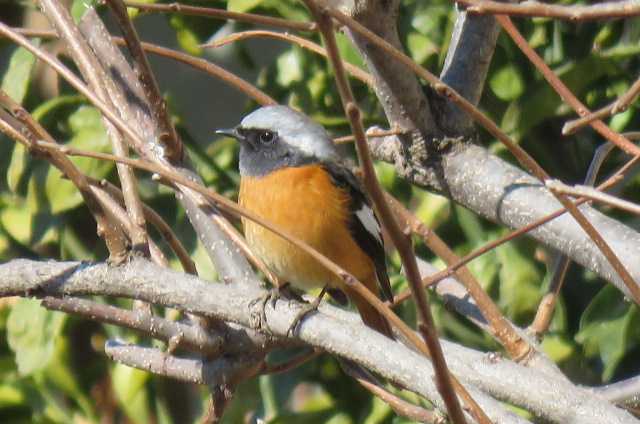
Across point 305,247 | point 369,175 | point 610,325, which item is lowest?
point 369,175

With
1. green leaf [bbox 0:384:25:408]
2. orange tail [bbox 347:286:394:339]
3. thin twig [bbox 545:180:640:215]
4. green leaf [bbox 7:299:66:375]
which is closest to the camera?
thin twig [bbox 545:180:640:215]

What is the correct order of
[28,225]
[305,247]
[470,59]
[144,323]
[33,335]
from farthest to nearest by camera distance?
[28,225]
[33,335]
[470,59]
[144,323]
[305,247]

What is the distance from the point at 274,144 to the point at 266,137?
38 millimetres

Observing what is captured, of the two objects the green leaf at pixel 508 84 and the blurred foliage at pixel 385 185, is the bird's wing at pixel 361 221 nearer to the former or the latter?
the blurred foliage at pixel 385 185

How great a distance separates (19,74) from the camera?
3.97m

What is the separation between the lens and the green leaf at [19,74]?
12.9ft

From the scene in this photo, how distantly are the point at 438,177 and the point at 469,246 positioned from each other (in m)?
1.10

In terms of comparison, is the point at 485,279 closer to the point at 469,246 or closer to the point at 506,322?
the point at 469,246

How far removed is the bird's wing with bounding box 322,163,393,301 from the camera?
3787mm

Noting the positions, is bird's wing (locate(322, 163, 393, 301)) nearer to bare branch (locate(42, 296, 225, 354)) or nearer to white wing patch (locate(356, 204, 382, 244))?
white wing patch (locate(356, 204, 382, 244))

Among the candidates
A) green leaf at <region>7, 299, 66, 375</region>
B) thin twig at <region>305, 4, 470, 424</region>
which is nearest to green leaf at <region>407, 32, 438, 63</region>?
green leaf at <region>7, 299, 66, 375</region>

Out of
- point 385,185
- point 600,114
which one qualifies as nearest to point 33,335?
point 385,185

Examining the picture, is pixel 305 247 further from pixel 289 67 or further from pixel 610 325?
pixel 289 67

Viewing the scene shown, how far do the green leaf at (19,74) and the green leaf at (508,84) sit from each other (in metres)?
1.67
